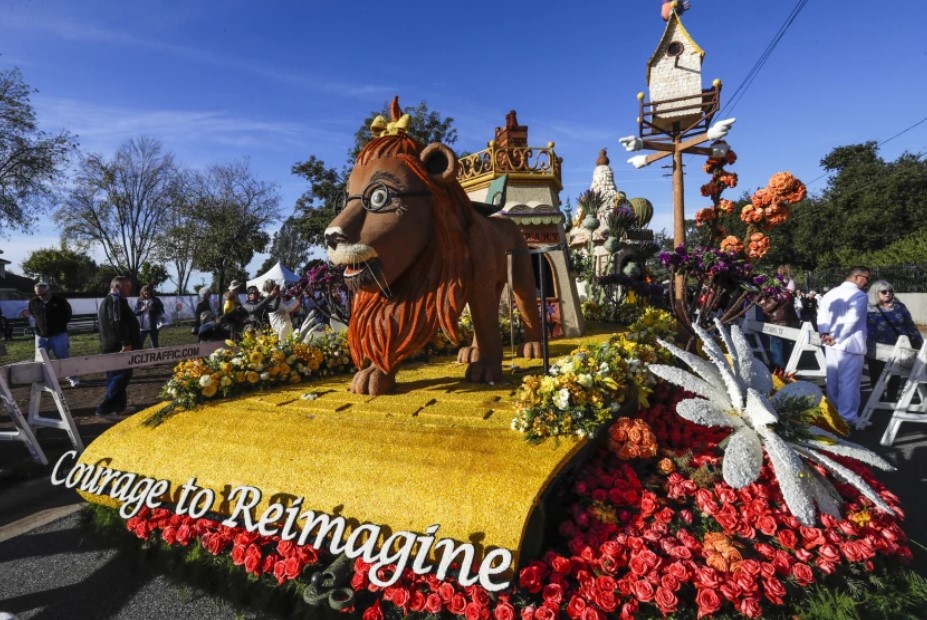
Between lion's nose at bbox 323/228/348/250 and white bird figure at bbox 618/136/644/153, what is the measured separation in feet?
17.5

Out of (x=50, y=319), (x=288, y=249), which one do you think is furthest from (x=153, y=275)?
(x=50, y=319)

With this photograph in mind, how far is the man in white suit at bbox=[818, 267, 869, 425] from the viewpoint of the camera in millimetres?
5039

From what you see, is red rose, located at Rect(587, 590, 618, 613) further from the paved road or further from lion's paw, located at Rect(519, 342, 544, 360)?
lion's paw, located at Rect(519, 342, 544, 360)

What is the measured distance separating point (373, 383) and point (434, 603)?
1.66 meters

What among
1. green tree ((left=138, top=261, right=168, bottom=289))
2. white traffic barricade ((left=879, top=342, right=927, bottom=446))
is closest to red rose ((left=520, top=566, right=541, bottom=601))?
white traffic barricade ((left=879, top=342, right=927, bottom=446))

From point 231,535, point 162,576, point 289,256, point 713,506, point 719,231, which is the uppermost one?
point 289,256

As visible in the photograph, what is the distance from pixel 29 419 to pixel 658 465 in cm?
602

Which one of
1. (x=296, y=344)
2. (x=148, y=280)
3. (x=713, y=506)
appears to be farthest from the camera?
(x=148, y=280)

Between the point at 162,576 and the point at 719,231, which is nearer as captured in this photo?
the point at 162,576

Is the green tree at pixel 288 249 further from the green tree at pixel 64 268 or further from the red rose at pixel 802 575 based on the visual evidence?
the red rose at pixel 802 575

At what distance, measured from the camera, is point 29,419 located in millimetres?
4828

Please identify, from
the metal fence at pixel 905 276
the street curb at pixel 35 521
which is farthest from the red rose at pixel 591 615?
the metal fence at pixel 905 276

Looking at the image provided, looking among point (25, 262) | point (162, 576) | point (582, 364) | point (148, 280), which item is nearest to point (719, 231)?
point (582, 364)

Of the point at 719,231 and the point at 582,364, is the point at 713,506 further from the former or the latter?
the point at 719,231
